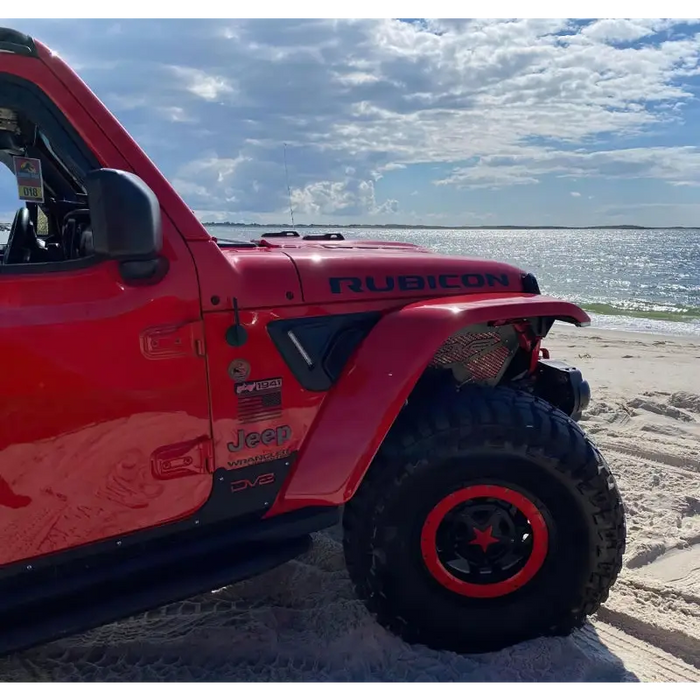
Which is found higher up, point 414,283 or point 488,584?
point 414,283

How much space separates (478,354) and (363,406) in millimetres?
717

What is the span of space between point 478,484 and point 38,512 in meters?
1.46

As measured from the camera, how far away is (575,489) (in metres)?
2.35

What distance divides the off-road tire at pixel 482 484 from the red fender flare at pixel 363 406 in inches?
5.9

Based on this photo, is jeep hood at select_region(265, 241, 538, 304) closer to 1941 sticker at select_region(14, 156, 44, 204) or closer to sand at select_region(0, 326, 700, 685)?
1941 sticker at select_region(14, 156, 44, 204)

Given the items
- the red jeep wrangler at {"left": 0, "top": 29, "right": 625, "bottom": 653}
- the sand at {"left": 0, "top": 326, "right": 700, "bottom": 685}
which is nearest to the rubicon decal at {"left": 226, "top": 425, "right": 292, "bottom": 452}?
the red jeep wrangler at {"left": 0, "top": 29, "right": 625, "bottom": 653}

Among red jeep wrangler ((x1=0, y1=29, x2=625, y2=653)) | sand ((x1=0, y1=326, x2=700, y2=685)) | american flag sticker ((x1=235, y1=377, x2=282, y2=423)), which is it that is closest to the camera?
red jeep wrangler ((x1=0, y1=29, x2=625, y2=653))

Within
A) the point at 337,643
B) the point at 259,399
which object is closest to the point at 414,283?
the point at 259,399

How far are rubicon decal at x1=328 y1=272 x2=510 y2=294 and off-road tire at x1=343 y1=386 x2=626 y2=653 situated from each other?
468mm

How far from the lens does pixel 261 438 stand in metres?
2.22

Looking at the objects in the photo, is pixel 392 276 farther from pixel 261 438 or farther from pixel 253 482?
pixel 253 482

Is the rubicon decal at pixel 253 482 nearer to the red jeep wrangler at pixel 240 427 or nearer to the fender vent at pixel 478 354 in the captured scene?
the red jeep wrangler at pixel 240 427

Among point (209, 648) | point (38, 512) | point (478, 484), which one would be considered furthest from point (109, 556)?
point (478, 484)

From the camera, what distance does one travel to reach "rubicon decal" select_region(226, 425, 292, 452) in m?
2.18
